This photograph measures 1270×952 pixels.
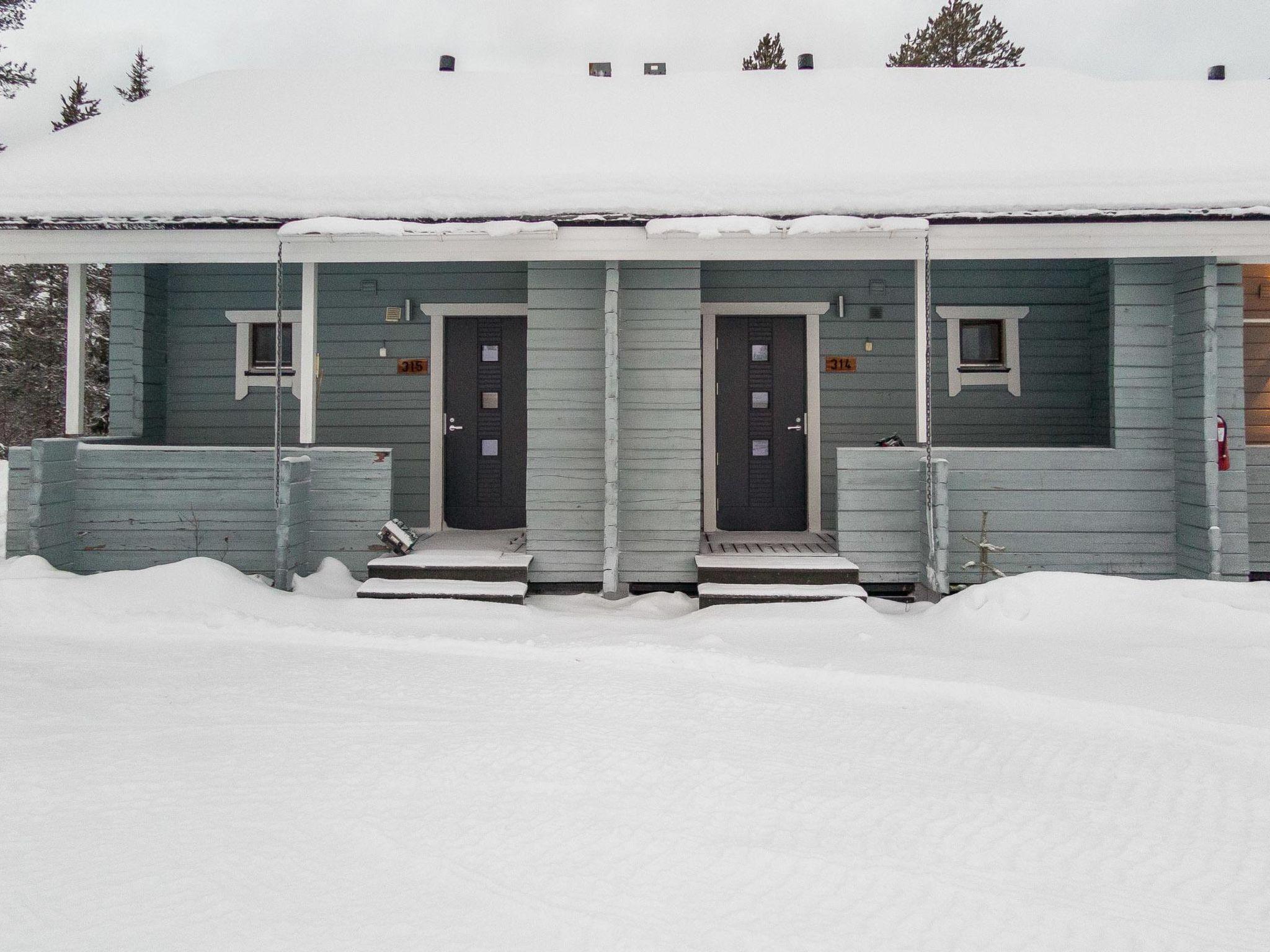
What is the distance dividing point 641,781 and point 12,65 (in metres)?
21.0

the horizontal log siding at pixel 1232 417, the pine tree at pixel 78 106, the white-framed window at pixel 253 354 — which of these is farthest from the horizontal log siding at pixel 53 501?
the pine tree at pixel 78 106

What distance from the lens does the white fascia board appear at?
20.3 feet

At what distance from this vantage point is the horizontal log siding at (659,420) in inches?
266

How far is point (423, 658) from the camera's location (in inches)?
192

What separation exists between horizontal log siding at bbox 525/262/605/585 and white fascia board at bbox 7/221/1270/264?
0.48 m

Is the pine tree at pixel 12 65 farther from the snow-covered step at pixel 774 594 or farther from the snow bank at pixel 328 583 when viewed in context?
the snow-covered step at pixel 774 594

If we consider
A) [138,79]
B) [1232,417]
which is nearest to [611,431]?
[1232,417]

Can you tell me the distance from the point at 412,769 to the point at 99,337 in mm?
18669

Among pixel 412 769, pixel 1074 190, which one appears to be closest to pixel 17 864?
pixel 412 769

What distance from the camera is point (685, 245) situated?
247 inches

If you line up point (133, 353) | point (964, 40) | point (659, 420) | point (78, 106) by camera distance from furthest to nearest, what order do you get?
point (964, 40)
point (78, 106)
point (133, 353)
point (659, 420)

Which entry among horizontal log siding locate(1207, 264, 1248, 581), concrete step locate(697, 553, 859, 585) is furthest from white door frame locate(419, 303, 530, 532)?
horizontal log siding locate(1207, 264, 1248, 581)

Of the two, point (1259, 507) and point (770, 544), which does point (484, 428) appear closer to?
point (770, 544)

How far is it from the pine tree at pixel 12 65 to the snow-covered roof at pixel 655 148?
36.8 ft
